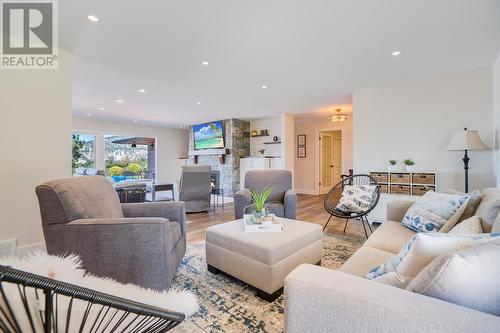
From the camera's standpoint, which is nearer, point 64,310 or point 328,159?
point 64,310

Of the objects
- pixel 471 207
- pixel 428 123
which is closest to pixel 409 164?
pixel 428 123

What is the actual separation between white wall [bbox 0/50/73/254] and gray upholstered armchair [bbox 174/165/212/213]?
1.92m

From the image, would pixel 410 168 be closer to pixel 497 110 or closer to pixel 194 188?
pixel 497 110

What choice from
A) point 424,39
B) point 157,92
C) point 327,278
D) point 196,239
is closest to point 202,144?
point 157,92

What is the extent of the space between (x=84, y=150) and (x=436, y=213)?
27.2 feet

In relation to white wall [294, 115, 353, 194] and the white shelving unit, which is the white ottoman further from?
white wall [294, 115, 353, 194]

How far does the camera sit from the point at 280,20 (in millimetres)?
2102

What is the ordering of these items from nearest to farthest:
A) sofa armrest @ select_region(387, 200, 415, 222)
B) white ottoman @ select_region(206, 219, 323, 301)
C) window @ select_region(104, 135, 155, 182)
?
white ottoman @ select_region(206, 219, 323, 301)
sofa armrest @ select_region(387, 200, 415, 222)
window @ select_region(104, 135, 155, 182)

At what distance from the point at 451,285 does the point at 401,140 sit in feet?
12.3

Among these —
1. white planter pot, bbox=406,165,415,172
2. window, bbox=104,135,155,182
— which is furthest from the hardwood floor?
window, bbox=104,135,155,182

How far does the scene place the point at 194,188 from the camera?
445 cm

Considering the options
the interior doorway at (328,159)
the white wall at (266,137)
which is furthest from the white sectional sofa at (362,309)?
the interior doorway at (328,159)

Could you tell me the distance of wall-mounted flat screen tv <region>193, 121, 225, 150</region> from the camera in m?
7.21

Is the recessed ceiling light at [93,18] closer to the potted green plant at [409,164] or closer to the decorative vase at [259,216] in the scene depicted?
the decorative vase at [259,216]
